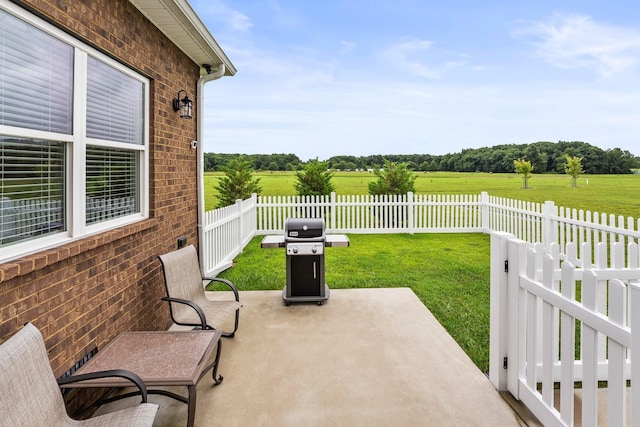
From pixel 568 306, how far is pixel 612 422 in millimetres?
592

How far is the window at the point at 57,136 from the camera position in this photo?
6.81 feet

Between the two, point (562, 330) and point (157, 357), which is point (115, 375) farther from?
point (562, 330)

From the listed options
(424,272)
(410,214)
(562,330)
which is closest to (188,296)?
(562,330)

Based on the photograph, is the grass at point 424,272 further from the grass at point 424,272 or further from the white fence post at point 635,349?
the white fence post at point 635,349

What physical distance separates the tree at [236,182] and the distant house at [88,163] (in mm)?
8192

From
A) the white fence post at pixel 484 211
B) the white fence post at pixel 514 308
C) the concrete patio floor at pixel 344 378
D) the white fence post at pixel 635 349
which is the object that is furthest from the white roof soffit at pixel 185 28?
the white fence post at pixel 484 211

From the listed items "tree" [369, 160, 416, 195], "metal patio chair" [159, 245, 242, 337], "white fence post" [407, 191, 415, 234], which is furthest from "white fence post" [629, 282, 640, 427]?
"tree" [369, 160, 416, 195]

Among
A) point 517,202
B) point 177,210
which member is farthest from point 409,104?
point 177,210

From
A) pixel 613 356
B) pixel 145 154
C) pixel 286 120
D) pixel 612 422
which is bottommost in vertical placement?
pixel 612 422

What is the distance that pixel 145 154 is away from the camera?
12.4 ft

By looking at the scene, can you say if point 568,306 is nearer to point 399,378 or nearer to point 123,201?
point 399,378

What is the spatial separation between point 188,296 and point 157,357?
1.31 meters

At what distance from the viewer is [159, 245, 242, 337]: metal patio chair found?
347 centimetres

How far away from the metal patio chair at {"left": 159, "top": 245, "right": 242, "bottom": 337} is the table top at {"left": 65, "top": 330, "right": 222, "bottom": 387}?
355 mm
